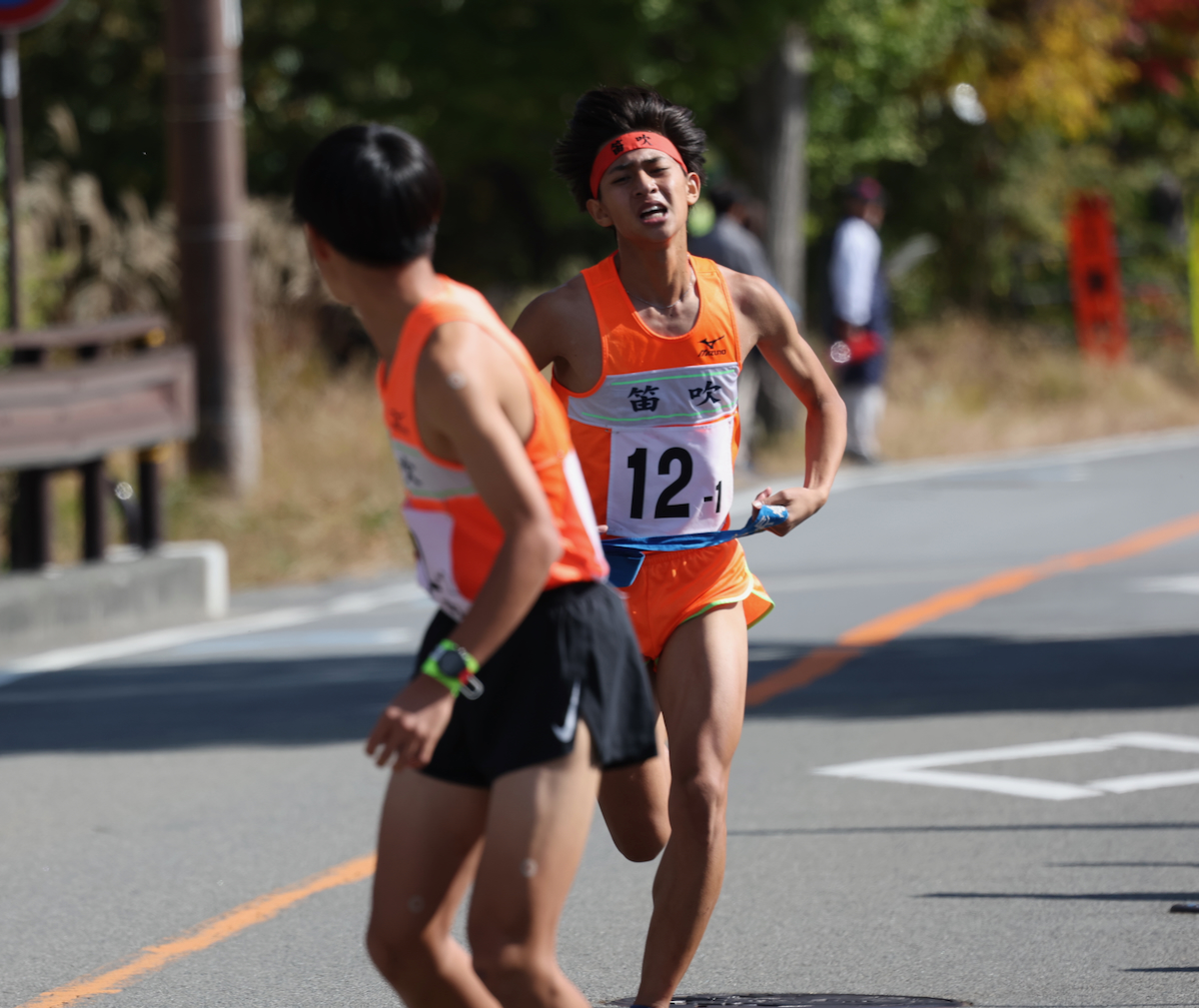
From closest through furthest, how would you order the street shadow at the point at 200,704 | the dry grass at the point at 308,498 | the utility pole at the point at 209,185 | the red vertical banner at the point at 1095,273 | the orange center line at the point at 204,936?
the orange center line at the point at 204,936
the street shadow at the point at 200,704
the dry grass at the point at 308,498
the utility pole at the point at 209,185
the red vertical banner at the point at 1095,273

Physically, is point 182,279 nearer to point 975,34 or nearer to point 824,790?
point 824,790

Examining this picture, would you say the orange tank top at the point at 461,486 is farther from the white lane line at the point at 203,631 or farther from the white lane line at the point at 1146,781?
the white lane line at the point at 203,631

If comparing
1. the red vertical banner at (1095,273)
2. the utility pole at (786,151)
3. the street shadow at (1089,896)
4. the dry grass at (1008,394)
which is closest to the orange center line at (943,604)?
the street shadow at (1089,896)

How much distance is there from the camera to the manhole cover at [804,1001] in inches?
187

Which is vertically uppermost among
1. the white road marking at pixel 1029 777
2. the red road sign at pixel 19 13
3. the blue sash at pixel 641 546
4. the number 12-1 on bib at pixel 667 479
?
the red road sign at pixel 19 13

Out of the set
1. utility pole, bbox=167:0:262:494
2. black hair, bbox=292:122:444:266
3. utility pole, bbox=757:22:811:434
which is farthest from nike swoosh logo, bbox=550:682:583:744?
utility pole, bbox=757:22:811:434

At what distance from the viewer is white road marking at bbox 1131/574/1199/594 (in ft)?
38.1

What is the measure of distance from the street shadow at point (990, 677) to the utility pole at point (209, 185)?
16.6 feet

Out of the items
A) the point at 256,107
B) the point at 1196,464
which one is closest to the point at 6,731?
the point at 1196,464

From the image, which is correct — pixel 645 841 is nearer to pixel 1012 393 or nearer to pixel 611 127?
pixel 611 127

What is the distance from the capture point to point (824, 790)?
718 centimetres

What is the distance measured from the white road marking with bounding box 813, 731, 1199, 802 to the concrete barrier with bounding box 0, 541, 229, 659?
466 cm

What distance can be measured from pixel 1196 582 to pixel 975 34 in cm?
1331

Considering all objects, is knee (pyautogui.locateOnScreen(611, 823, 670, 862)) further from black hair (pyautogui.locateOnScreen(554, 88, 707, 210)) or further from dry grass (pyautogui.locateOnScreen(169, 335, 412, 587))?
dry grass (pyautogui.locateOnScreen(169, 335, 412, 587))
